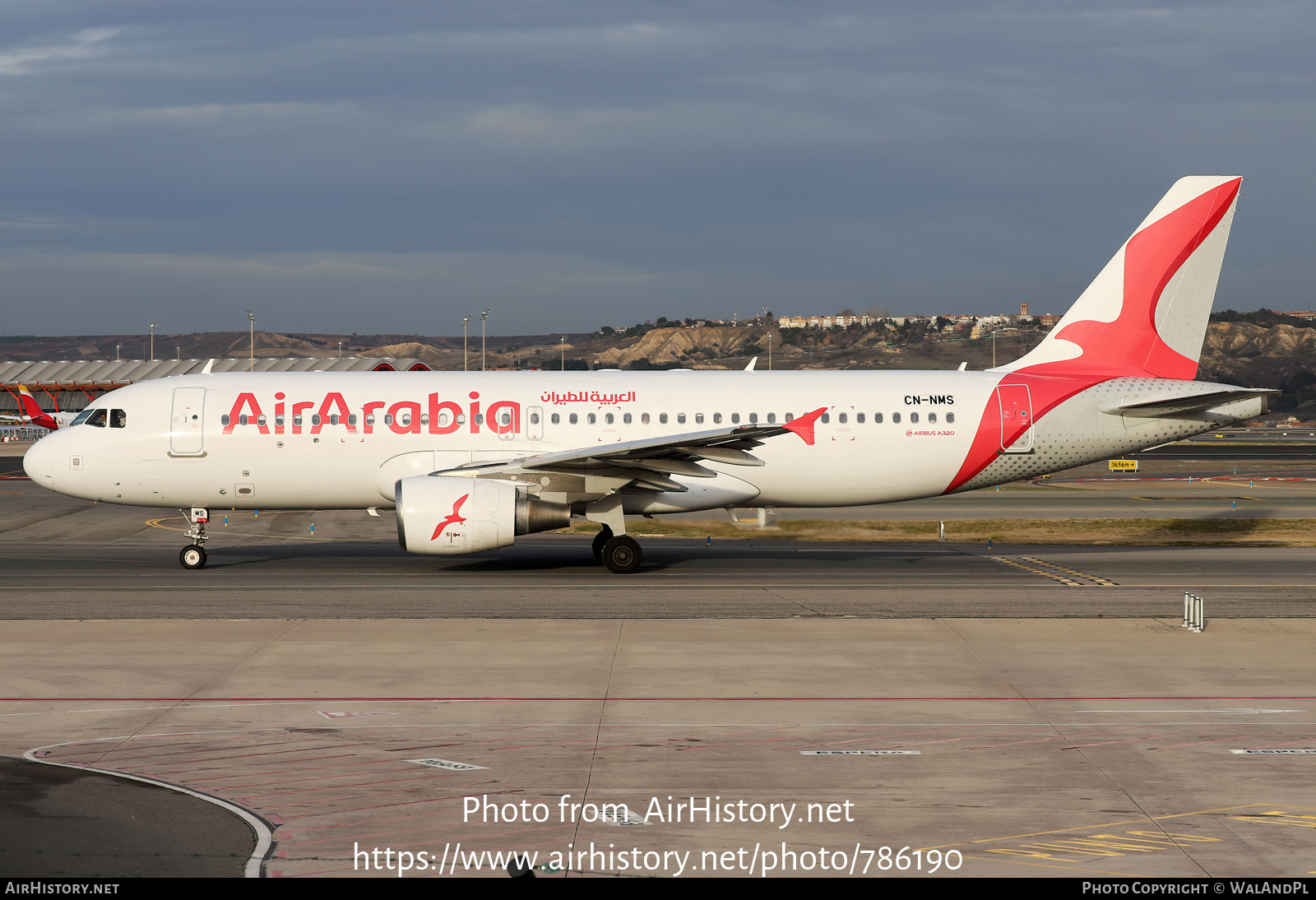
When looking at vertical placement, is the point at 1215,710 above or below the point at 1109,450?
below

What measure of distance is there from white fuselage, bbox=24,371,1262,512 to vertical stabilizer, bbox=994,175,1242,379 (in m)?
0.76

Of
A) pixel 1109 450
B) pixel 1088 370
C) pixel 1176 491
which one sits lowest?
pixel 1176 491

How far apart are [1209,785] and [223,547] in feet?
84.4

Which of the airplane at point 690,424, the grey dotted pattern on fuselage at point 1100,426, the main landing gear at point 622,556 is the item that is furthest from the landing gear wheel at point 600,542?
the grey dotted pattern on fuselage at point 1100,426

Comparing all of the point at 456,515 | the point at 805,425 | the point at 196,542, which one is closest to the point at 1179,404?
the point at 805,425

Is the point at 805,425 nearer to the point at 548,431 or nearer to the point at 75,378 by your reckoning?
the point at 548,431

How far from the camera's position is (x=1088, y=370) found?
26.5 m

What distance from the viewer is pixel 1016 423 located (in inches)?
1012

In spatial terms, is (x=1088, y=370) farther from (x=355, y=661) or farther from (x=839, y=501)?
(x=355, y=661)

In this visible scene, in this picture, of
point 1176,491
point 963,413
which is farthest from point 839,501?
point 1176,491

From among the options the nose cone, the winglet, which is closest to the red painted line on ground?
the winglet

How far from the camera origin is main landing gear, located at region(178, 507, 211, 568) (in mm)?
24688

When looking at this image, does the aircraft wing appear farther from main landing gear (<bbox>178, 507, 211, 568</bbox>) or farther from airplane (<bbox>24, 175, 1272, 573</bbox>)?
main landing gear (<bbox>178, 507, 211, 568</bbox>)

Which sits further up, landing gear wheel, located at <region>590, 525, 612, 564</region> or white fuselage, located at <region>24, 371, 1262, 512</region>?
white fuselage, located at <region>24, 371, 1262, 512</region>
